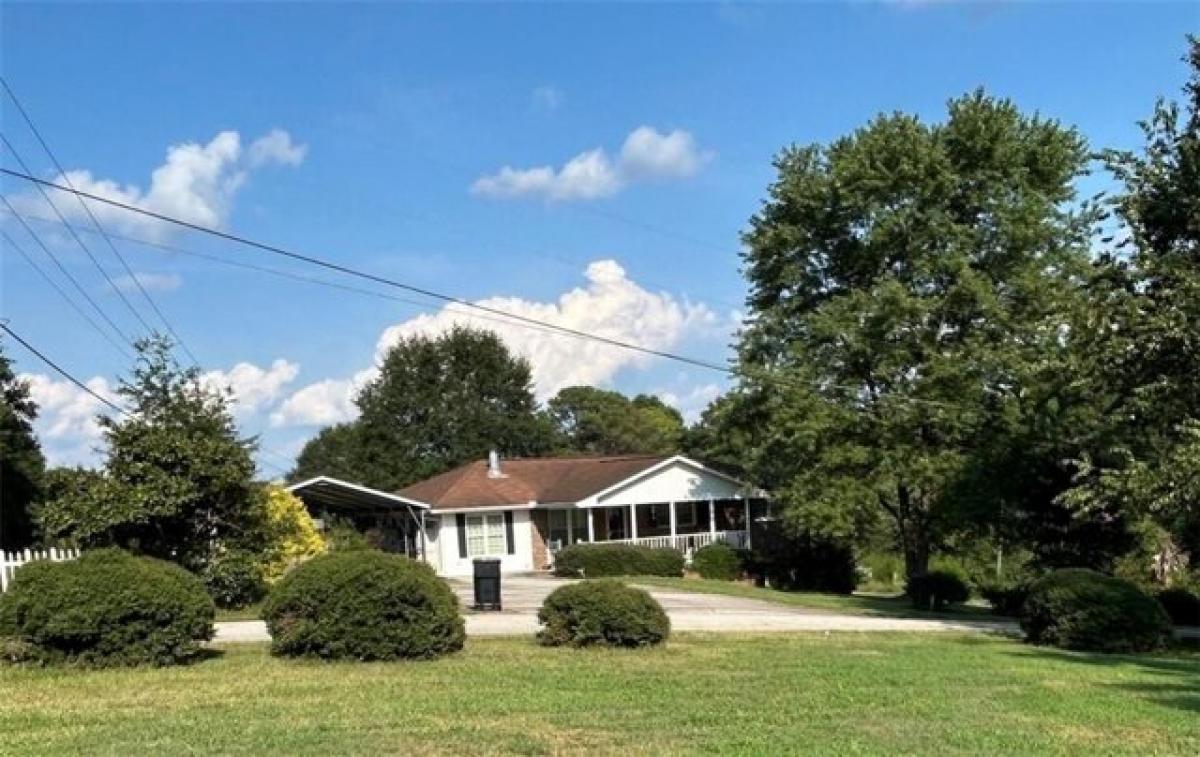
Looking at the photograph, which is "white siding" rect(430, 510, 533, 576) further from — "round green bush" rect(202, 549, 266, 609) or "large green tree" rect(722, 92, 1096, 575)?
"round green bush" rect(202, 549, 266, 609)

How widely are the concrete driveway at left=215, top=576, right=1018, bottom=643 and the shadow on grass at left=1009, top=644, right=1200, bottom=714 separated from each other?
3.37 m

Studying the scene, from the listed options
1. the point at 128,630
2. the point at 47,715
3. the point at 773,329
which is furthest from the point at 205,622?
the point at 773,329

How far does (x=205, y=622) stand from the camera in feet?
38.8

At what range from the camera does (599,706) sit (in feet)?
28.8

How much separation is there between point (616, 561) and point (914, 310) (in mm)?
11707

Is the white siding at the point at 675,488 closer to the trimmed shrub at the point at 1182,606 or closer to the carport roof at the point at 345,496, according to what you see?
the carport roof at the point at 345,496

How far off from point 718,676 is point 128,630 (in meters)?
5.79

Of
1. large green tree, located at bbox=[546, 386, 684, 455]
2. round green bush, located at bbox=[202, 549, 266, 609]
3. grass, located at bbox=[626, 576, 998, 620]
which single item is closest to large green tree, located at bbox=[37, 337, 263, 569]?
round green bush, located at bbox=[202, 549, 266, 609]

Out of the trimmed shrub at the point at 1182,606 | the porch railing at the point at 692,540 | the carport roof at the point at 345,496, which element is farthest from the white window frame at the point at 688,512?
the trimmed shrub at the point at 1182,606

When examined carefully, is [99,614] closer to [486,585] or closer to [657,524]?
[486,585]

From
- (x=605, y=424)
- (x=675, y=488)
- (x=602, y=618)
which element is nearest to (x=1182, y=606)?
(x=675, y=488)

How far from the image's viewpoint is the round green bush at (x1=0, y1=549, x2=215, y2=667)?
11.0 meters

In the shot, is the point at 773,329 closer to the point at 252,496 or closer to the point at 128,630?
the point at 252,496

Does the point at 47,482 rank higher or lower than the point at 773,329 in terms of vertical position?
A: lower
